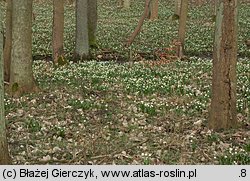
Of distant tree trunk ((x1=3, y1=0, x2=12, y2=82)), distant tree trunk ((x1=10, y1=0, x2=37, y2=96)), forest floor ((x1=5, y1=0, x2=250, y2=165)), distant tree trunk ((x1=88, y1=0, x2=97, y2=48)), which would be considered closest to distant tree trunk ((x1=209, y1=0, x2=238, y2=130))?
forest floor ((x1=5, y1=0, x2=250, y2=165))

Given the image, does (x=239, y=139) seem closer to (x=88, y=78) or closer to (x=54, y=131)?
(x=54, y=131)

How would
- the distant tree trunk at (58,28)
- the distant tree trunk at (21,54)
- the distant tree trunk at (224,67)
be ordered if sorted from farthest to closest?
the distant tree trunk at (58,28) < the distant tree trunk at (21,54) < the distant tree trunk at (224,67)

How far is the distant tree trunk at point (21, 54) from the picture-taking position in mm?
11312

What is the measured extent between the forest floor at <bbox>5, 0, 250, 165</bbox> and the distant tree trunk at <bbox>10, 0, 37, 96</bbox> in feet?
1.36

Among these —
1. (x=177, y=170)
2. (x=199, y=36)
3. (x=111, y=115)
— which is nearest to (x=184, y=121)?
(x=111, y=115)

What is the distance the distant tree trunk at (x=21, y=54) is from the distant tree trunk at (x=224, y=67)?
500 centimetres

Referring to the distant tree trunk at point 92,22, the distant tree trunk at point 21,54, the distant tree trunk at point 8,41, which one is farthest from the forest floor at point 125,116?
the distant tree trunk at point 92,22

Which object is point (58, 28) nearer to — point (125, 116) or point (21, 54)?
point (21, 54)

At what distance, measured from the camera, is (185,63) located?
16.1 m

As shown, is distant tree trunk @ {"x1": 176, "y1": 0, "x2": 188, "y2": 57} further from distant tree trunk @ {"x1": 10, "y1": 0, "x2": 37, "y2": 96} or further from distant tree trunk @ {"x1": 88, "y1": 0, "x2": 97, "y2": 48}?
distant tree trunk @ {"x1": 10, "y1": 0, "x2": 37, "y2": 96}

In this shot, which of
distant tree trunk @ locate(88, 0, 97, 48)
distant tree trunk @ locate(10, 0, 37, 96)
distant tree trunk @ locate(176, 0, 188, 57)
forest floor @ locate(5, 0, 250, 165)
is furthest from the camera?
distant tree trunk @ locate(88, 0, 97, 48)

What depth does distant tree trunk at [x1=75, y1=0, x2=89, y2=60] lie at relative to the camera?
57.7ft

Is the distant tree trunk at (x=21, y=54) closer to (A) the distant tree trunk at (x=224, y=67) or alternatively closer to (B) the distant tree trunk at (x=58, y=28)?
(B) the distant tree trunk at (x=58, y=28)

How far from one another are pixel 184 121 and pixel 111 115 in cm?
155
